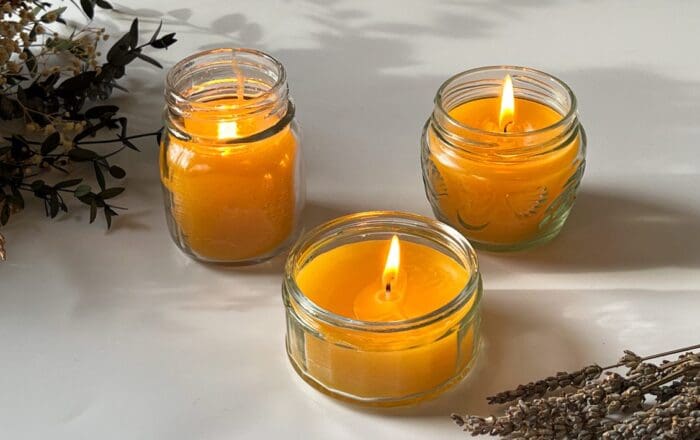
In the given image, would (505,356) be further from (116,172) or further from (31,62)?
(31,62)

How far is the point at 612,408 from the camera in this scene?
837mm

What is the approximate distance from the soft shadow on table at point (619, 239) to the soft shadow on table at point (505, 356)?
8 cm

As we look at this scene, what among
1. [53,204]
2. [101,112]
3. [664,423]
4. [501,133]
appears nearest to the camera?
[664,423]

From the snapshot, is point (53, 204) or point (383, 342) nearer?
point (383, 342)

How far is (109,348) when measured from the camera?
0.98m

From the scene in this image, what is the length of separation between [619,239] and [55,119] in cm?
64

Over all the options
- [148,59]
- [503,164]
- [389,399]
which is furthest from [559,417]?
[148,59]

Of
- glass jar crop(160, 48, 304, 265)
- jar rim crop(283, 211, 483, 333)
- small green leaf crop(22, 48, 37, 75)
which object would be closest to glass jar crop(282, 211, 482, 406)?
jar rim crop(283, 211, 483, 333)

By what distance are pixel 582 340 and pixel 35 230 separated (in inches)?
22.9

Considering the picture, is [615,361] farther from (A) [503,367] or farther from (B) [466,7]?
(B) [466,7]

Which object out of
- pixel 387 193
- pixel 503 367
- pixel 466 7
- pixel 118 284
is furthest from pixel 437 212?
pixel 466 7

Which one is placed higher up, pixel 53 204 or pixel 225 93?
pixel 225 93

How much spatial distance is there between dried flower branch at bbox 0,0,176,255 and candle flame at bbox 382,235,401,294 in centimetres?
33

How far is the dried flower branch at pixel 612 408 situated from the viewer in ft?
2.67
